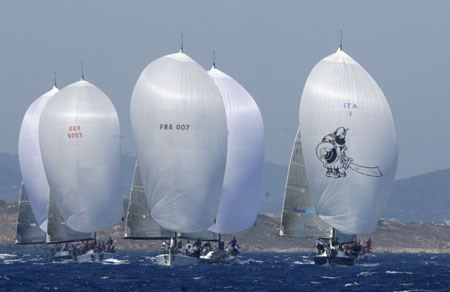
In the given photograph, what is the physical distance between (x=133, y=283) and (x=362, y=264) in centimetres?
2911

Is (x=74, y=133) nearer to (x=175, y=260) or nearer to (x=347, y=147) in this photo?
(x=175, y=260)

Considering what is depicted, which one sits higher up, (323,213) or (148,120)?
(148,120)

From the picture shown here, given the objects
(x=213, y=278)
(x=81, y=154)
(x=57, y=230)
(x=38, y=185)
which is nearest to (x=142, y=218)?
(x=81, y=154)

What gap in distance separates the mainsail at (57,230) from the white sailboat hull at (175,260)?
40.6ft

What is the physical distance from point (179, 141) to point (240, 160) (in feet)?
32.7

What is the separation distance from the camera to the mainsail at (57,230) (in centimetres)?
8625

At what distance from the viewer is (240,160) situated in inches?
3132

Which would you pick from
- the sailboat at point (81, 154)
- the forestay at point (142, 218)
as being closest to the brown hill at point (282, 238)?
the sailboat at point (81, 154)

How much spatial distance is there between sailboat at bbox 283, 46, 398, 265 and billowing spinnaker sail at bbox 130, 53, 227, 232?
655 centimetres

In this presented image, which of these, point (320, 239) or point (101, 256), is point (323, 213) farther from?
point (101, 256)

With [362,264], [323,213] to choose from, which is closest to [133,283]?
[323,213]

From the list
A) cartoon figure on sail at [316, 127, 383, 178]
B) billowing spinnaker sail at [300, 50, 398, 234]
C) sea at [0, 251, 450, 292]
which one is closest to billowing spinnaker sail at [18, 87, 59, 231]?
sea at [0, 251, 450, 292]

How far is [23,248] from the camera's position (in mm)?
151125

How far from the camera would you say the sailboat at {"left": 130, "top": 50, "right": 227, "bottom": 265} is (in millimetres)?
70875
